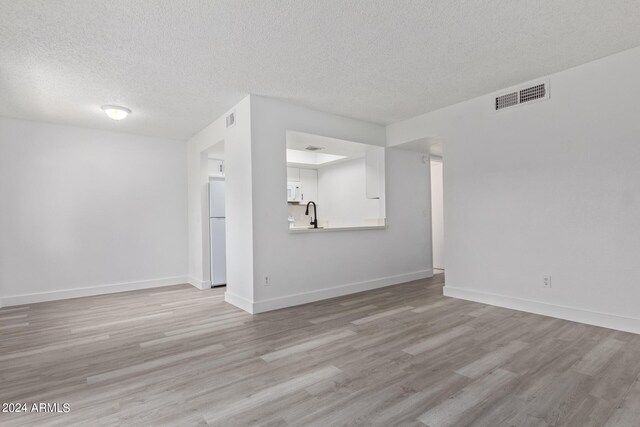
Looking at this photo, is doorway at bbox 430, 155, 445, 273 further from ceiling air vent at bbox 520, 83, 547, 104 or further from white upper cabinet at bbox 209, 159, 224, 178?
white upper cabinet at bbox 209, 159, 224, 178

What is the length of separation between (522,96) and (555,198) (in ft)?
3.93

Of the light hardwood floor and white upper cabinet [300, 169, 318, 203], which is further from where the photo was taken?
white upper cabinet [300, 169, 318, 203]

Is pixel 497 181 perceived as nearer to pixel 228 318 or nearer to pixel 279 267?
pixel 279 267

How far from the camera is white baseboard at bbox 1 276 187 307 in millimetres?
4582

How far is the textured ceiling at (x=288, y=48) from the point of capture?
2352 millimetres

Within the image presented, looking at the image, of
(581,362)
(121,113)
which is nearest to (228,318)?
(121,113)

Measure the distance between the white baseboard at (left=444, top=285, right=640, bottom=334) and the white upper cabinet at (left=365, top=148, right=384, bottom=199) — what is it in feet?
6.15

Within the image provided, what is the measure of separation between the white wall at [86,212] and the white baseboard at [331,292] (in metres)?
2.66

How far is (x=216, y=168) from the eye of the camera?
6109mm

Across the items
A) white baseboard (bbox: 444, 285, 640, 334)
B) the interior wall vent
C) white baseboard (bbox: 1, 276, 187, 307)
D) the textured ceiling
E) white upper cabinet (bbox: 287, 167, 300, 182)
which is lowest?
white baseboard (bbox: 1, 276, 187, 307)

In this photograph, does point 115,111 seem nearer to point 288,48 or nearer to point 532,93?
point 288,48

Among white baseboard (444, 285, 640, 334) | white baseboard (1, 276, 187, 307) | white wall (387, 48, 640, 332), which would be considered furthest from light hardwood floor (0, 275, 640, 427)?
white baseboard (1, 276, 187, 307)

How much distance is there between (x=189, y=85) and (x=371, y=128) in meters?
2.76

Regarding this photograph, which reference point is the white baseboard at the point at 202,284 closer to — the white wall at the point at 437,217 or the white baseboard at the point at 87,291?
the white baseboard at the point at 87,291
